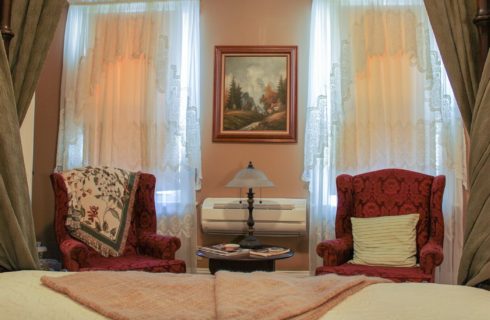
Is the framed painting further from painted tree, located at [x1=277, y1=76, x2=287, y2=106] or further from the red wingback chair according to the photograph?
the red wingback chair

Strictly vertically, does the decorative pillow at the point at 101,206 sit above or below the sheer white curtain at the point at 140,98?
below

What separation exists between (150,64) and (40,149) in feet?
4.30

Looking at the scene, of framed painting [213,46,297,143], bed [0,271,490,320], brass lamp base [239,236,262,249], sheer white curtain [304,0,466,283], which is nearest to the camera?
bed [0,271,490,320]

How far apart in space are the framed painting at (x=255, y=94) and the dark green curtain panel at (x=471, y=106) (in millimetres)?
2256

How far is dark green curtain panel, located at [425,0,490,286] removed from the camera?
68.5 inches

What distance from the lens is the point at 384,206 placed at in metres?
3.56

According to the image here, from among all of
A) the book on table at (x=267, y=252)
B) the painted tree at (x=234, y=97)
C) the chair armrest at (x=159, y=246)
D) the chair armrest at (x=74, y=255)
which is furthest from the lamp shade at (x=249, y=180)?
the chair armrest at (x=74, y=255)

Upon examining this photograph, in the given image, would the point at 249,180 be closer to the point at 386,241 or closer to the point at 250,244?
the point at 250,244

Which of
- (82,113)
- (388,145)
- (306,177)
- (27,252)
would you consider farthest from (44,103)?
(388,145)

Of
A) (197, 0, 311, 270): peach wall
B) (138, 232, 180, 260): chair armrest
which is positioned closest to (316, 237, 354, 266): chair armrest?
(197, 0, 311, 270): peach wall

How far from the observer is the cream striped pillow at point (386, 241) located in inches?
128

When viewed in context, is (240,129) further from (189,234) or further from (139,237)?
(139,237)

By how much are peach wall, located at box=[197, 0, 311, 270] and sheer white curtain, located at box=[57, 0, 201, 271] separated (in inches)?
5.7

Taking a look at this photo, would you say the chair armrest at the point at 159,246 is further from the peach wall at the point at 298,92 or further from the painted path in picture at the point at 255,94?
the painted path in picture at the point at 255,94
